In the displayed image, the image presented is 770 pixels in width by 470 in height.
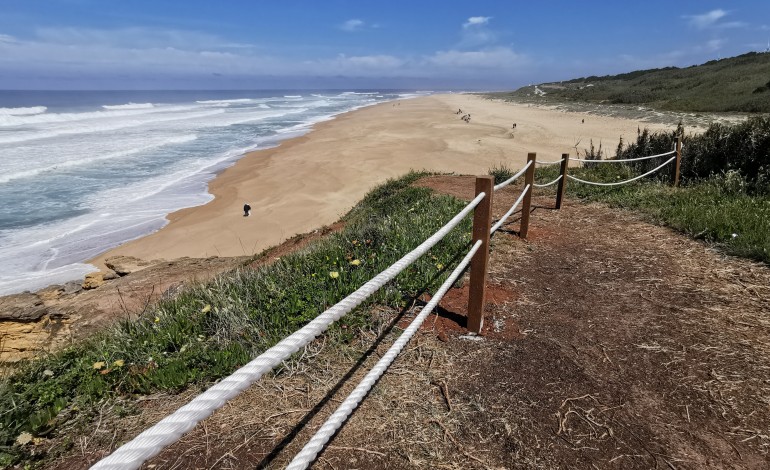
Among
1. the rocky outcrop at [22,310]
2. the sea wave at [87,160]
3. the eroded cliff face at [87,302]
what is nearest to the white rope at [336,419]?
the eroded cliff face at [87,302]

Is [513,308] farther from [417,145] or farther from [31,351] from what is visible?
[417,145]

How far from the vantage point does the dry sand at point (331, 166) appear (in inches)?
443

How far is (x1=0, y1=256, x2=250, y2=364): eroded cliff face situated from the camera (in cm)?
552

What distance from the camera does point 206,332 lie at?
364 centimetres

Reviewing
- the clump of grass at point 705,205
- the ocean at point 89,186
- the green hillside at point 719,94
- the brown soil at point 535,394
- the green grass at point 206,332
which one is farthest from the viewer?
the green hillside at point 719,94

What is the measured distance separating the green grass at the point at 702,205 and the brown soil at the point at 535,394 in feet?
3.48

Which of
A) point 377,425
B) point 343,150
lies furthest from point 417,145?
point 377,425

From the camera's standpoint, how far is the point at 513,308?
4.22m

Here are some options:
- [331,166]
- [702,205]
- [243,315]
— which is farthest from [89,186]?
[702,205]

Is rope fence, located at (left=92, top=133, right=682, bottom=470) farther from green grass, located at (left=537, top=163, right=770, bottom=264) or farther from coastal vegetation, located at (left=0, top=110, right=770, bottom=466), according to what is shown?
green grass, located at (left=537, top=163, right=770, bottom=264)

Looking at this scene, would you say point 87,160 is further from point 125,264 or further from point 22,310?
point 22,310

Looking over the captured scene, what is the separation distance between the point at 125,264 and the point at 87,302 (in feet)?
7.01

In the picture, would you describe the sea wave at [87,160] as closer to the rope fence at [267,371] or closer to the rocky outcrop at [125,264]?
the rocky outcrop at [125,264]

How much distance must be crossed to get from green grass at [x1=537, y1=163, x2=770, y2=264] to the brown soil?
1.06 m
